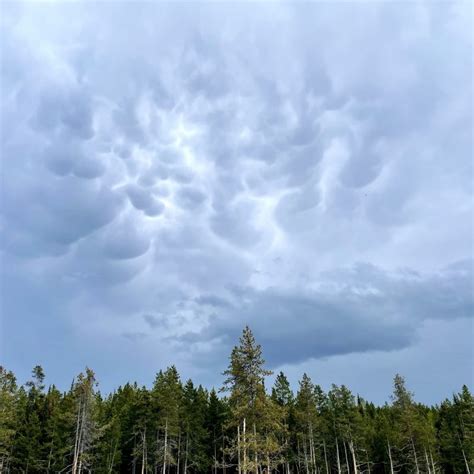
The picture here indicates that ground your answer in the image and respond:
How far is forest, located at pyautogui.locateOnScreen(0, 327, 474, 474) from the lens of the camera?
64.2 m

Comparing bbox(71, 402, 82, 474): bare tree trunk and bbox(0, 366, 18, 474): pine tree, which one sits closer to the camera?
bbox(0, 366, 18, 474): pine tree

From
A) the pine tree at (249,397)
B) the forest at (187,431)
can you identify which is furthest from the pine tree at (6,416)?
the pine tree at (249,397)

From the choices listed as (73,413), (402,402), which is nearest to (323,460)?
(402,402)

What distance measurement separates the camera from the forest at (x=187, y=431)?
6425cm

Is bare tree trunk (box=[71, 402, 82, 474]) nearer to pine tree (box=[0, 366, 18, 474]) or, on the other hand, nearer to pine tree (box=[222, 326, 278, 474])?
pine tree (box=[0, 366, 18, 474])

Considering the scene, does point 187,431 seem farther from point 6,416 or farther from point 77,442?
point 6,416

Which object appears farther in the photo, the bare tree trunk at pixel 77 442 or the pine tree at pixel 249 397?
the bare tree trunk at pixel 77 442

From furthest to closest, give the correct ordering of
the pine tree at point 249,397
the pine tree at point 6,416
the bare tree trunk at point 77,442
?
the bare tree trunk at point 77,442, the pine tree at point 6,416, the pine tree at point 249,397

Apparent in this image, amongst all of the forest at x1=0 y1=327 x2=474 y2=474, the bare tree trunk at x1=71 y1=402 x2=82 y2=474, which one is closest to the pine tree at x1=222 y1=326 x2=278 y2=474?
the forest at x1=0 y1=327 x2=474 y2=474

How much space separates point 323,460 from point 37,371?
184 feet

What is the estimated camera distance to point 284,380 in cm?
8569

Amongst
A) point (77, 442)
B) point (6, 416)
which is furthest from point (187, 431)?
point (6, 416)

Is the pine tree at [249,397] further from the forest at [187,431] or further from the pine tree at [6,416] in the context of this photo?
the pine tree at [6,416]

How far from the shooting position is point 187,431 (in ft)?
247
